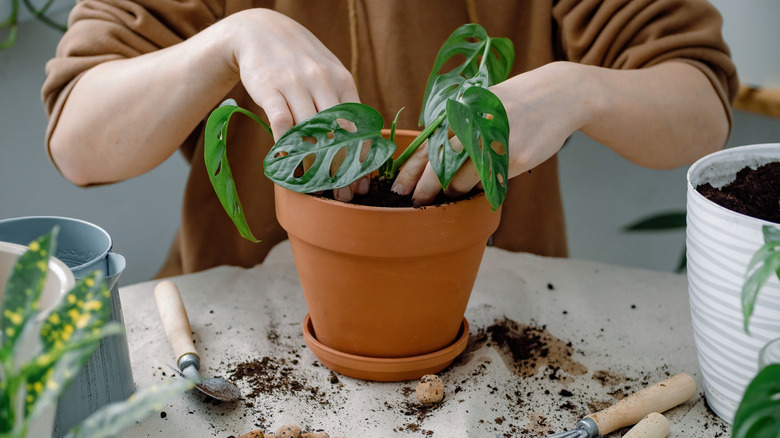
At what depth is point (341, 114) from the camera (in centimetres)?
57

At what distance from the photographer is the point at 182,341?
0.67 metres

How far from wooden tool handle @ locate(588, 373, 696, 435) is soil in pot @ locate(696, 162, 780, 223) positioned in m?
0.17

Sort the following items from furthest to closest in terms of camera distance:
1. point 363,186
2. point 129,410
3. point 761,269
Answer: point 363,186 < point 761,269 < point 129,410

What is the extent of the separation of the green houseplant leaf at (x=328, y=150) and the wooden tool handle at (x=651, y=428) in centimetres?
31

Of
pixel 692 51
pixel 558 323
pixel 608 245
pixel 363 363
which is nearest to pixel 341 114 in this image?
pixel 363 363

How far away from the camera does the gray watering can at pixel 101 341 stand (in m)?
0.53

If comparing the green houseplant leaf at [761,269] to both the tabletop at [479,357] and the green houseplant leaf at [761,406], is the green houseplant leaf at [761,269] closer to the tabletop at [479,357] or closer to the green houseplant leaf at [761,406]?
the green houseplant leaf at [761,406]

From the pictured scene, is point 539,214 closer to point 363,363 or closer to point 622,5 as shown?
point 622,5

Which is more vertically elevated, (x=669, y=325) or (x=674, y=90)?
(x=674, y=90)

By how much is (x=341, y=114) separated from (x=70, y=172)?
0.55 meters

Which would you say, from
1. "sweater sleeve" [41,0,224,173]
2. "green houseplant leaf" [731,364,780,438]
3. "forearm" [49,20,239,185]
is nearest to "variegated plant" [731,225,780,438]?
"green houseplant leaf" [731,364,780,438]

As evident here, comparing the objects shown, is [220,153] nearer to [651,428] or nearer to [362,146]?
[362,146]

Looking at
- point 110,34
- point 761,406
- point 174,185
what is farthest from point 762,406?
point 174,185

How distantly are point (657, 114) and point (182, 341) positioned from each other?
0.63 metres
